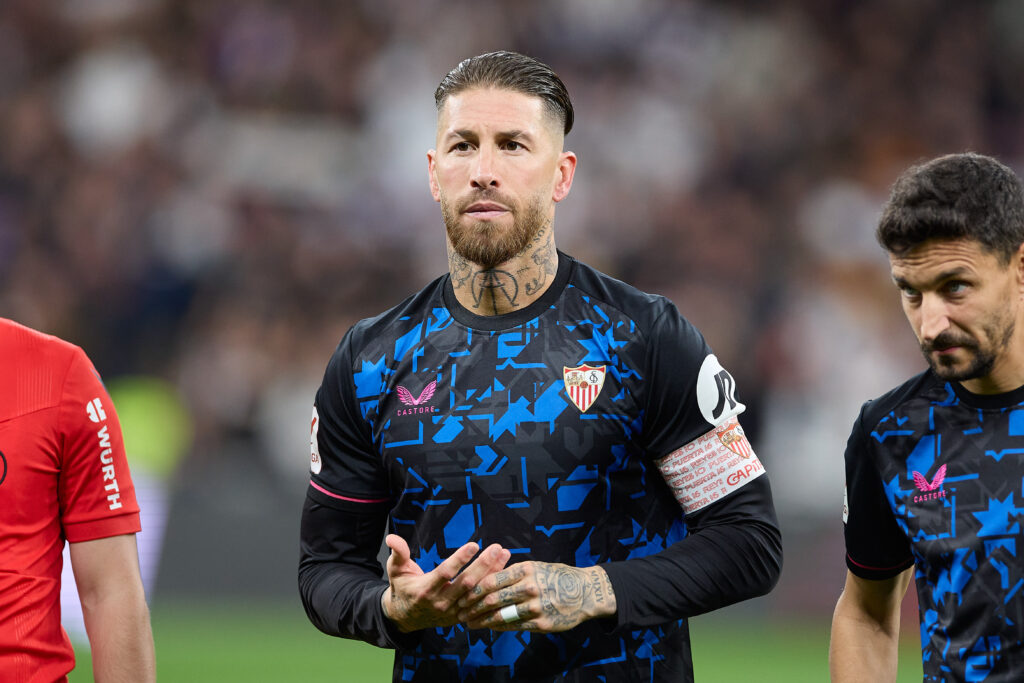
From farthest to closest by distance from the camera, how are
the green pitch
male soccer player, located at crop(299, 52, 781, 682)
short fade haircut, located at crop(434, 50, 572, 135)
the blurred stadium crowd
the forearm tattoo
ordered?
the blurred stadium crowd, the green pitch, short fade haircut, located at crop(434, 50, 572, 135), male soccer player, located at crop(299, 52, 781, 682), the forearm tattoo

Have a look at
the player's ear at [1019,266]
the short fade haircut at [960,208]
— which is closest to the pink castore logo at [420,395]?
the short fade haircut at [960,208]

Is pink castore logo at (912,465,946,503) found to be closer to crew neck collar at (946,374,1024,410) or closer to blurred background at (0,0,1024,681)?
crew neck collar at (946,374,1024,410)

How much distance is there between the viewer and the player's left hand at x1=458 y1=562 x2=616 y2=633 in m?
3.09

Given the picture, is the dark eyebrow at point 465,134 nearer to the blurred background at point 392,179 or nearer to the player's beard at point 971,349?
the player's beard at point 971,349

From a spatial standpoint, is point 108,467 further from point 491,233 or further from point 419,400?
point 491,233

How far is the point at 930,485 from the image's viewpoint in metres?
3.36

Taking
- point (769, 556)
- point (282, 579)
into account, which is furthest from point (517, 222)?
point (282, 579)

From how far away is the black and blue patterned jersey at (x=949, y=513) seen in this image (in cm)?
317

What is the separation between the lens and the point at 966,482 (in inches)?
130

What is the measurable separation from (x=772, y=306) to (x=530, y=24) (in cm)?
400

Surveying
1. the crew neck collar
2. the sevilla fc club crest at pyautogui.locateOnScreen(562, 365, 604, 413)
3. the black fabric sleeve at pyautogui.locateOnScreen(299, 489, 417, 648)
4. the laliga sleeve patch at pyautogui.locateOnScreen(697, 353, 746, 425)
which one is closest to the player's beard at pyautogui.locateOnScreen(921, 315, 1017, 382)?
the crew neck collar

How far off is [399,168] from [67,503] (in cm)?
926

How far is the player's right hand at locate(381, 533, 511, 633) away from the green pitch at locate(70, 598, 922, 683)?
5329 mm

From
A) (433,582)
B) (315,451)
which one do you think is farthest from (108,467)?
(433,582)
